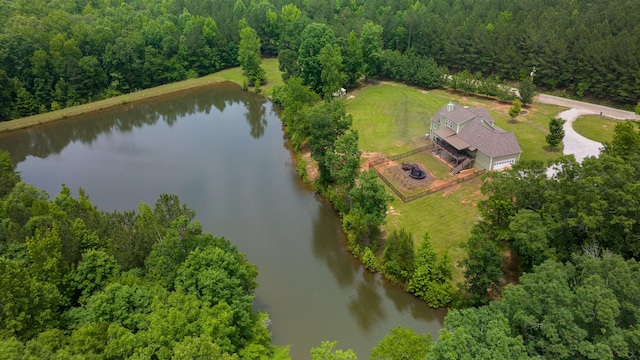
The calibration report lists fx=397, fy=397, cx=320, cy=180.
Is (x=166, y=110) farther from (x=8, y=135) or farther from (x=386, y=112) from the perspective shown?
(x=386, y=112)

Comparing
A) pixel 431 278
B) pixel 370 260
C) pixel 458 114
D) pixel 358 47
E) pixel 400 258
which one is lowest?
pixel 370 260

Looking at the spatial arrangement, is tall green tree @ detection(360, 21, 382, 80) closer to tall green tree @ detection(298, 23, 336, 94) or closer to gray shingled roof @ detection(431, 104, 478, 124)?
tall green tree @ detection(298, 23, 336, 94)

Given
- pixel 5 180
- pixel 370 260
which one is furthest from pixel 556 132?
pixel 5 180

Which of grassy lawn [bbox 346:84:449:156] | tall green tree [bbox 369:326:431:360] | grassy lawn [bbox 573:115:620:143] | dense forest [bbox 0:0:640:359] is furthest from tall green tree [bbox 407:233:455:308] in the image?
grassy lawn [bbox 573:115:620:143]

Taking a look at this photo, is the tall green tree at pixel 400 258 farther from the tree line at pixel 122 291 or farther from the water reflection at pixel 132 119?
the water reflection at pixel 132 119

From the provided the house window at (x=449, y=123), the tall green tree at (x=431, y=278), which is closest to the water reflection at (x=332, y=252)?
the tall green tree at (x=431, y=278)

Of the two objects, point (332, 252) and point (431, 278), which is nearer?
point (431, 278)

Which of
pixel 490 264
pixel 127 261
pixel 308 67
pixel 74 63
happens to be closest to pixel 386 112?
pixel 308 67

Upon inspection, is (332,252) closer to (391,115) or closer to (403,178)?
(403,178)
